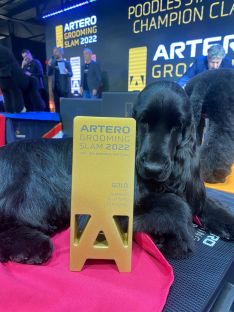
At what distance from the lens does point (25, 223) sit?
92 centimetres

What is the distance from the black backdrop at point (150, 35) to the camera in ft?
12.8

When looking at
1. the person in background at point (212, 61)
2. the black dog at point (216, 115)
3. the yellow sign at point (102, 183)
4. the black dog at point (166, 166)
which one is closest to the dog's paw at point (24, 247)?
the yellow sign at point (102, 183)

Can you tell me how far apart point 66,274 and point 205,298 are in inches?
16.1

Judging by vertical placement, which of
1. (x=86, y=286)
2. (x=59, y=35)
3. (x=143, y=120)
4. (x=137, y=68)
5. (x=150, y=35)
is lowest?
(x=86, y=286)

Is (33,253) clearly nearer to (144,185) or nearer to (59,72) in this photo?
(144,185)

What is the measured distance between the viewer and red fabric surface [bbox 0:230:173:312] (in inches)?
26.6

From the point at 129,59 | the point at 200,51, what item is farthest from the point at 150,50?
the point at 200,51

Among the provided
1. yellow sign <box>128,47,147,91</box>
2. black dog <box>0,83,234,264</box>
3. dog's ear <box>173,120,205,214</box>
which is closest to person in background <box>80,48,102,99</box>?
yellow sign <box>128,47,147,91</box>

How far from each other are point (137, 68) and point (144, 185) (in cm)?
453

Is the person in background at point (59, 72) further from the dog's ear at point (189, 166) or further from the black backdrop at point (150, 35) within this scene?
the dog's ear at point (189, 166)

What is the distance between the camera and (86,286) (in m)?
0.73

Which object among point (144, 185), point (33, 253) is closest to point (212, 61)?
point (144, 185)

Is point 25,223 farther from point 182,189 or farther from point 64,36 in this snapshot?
point 64,36

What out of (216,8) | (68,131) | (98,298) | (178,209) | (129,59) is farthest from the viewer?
(129,59)
